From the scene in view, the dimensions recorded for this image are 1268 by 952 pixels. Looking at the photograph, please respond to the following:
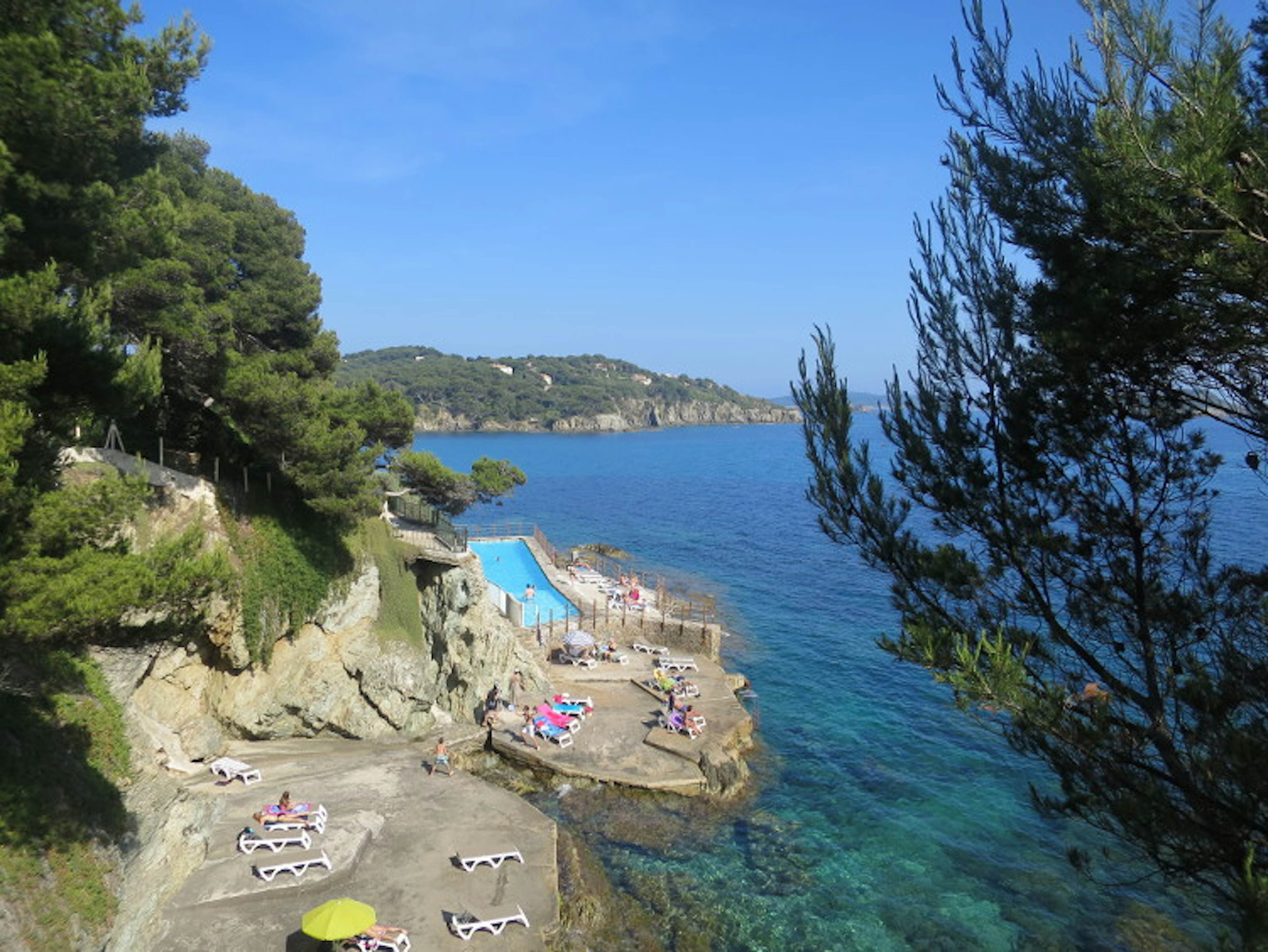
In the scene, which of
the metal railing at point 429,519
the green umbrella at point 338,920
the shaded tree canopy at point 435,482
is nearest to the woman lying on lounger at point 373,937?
the green umbrella at point 338,920

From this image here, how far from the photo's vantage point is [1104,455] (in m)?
7.12

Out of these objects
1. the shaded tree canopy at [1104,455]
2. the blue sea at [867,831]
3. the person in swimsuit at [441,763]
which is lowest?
the blue sea at [867,831]

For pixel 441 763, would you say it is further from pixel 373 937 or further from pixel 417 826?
pixel 373 937

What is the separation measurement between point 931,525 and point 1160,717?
9.24 ft

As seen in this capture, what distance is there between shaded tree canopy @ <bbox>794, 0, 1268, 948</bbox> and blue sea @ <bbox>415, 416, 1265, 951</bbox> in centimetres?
109

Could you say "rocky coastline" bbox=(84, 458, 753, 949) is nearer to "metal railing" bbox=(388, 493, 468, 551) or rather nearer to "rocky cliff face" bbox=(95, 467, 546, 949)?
"rocky cliff face" bbox=(95, 467, 546, 949)

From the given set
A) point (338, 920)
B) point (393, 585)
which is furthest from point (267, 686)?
point (338, 920)

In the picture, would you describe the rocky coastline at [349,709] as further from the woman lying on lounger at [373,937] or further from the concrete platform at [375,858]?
the woman lying on lounger at [373,937]

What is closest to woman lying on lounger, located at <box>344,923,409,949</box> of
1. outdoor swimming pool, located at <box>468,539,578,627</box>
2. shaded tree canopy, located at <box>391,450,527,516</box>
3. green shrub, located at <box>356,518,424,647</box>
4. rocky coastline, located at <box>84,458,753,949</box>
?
rocky coastline, located at <box>84,458,753,949</box>

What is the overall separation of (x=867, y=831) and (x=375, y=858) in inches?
479

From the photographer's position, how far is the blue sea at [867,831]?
15.4m

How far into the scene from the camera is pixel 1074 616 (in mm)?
7387

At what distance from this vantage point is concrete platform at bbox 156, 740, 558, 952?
12.3 metres

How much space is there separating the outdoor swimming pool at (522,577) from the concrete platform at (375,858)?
13.6 meters
